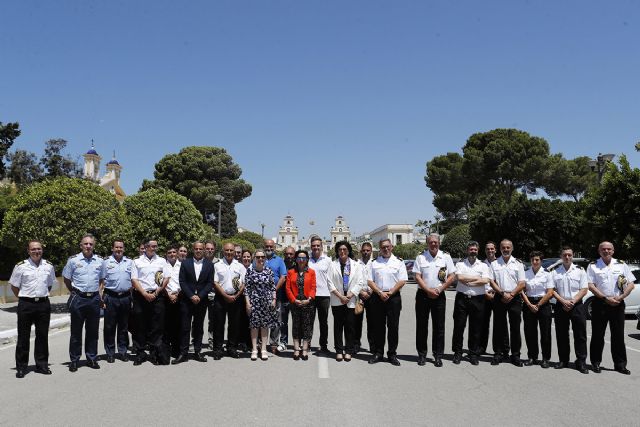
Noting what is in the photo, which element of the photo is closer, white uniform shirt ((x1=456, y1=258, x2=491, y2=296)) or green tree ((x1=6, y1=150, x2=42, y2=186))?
white uniform shirt ((x1=456, y1=258, x2=491, y2=296))

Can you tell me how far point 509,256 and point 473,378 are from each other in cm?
214

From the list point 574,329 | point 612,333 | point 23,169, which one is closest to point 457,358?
point 574,329

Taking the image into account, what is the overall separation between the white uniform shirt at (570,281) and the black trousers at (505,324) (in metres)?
0.59

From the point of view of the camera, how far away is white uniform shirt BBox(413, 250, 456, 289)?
8.41 metres

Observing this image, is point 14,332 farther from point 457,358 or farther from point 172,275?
point 457,358

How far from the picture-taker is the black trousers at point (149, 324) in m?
8.28

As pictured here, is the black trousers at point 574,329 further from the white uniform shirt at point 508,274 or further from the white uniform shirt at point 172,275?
the white uniform shirt at point 172,275

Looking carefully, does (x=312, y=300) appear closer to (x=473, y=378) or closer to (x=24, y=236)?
(x=473, y=378)

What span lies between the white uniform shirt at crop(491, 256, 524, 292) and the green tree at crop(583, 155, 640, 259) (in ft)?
39.3

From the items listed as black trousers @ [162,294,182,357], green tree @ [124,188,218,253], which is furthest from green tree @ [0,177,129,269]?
black trousers @ [162,294,182,357]

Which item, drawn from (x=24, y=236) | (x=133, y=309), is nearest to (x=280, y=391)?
(x=133, y=309)

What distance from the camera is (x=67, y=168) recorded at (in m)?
48.0

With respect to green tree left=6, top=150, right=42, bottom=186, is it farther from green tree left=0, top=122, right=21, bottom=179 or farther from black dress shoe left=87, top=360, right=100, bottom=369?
black dress shoe left=87, top=360, right=100, bottom=369

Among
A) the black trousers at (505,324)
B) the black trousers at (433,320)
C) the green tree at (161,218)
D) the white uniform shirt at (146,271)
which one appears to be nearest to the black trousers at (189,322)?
the white uniform shirt at (146,271)
